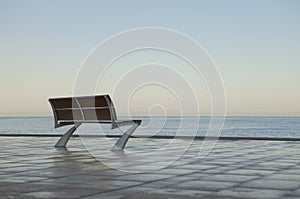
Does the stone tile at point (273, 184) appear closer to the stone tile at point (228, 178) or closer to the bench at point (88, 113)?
the stone tile at point (228, 178)

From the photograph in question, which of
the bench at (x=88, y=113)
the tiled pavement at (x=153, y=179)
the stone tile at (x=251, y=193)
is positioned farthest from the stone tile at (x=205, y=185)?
the bench at (x=88, y=113)

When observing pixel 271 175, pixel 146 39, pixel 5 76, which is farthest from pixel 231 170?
pixel 5 76

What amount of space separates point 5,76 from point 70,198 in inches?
1209

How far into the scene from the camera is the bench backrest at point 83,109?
30.1 ft

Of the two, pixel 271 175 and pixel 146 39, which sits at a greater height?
pixel 146 39

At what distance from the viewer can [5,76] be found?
33.3 meters

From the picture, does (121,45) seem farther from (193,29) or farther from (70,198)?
(193,29)

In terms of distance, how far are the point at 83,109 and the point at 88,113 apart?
13 cm

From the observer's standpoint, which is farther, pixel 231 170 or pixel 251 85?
pixel 251 85

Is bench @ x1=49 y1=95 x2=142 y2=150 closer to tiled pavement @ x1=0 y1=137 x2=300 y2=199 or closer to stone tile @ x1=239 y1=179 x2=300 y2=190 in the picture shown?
tiled pavement @ x1=0 y1=137 x2=300 y2=199

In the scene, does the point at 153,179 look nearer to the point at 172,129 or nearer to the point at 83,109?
the point at 83,109

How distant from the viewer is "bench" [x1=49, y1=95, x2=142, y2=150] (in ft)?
30.1

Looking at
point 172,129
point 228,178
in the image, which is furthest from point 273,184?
point 172,129

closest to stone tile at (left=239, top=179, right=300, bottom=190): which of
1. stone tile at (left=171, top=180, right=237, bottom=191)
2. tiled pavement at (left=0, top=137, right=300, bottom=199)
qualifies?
tiled pavement at (left=0, top=137, right=300, bottom=199)
